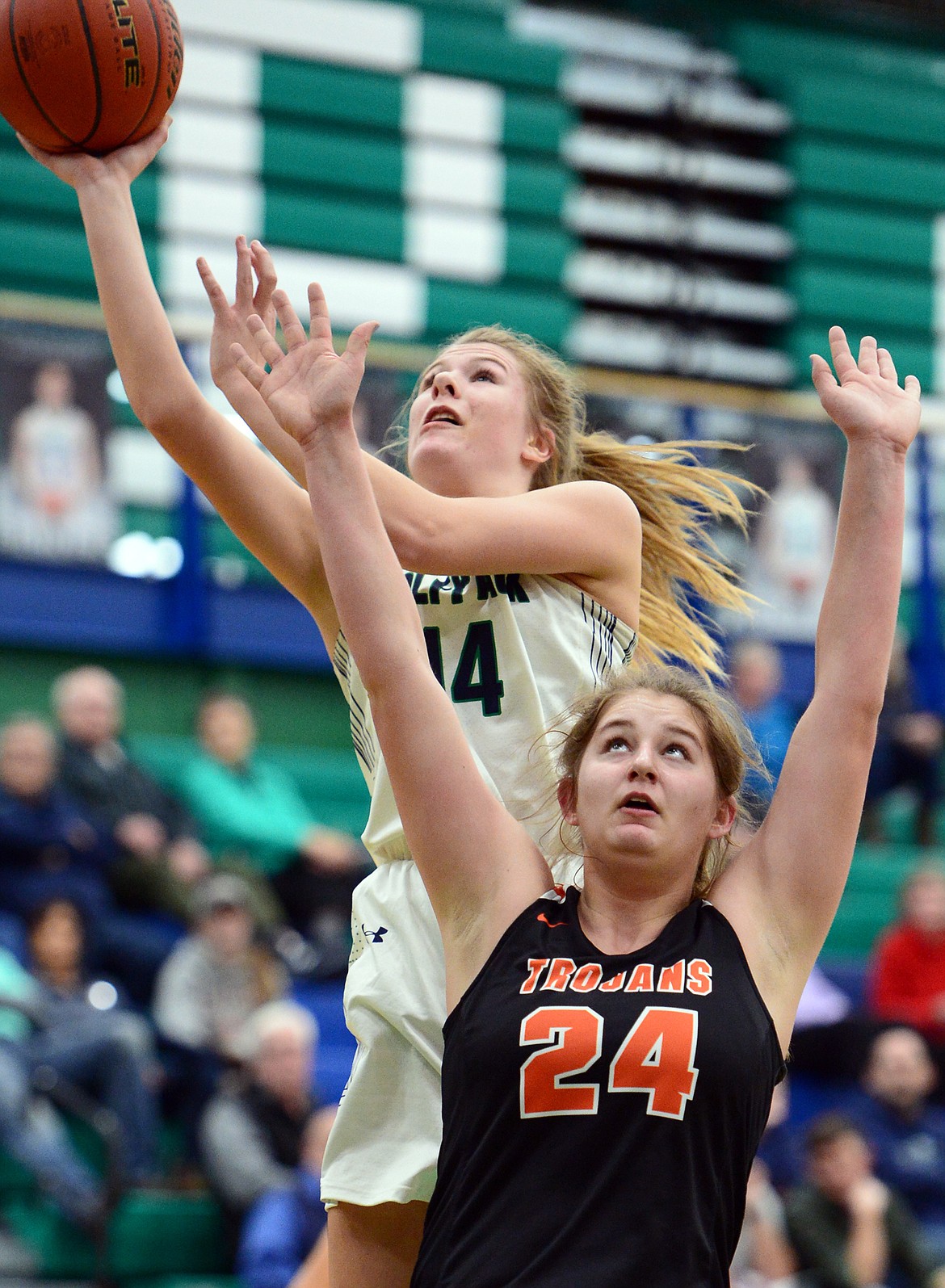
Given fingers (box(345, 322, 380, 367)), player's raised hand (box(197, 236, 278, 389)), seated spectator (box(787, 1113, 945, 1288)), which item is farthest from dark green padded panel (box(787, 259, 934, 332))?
fingers (box(345, 322, 380, 367))

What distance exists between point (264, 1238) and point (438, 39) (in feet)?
26.7

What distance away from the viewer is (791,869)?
2451 mm

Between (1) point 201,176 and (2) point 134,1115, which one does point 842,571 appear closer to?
(2) point 134,1115

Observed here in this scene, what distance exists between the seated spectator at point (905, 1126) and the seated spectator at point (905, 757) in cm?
245

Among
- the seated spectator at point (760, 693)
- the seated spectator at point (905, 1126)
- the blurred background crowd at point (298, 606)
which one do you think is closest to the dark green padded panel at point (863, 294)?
the blurred background crowd at point (298, 606)

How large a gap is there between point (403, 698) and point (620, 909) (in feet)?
1.28

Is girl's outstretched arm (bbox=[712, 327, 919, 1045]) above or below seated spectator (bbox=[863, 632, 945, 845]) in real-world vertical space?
above

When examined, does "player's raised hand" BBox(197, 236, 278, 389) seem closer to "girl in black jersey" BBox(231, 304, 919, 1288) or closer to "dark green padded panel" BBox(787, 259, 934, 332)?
"girl in black jersey" BBox(231, 304, 919, 1288)

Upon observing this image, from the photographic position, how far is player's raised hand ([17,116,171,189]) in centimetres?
306

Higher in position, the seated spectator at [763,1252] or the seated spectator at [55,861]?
the seated spectator at [55,861]

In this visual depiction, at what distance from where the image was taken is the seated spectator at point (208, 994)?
666cm

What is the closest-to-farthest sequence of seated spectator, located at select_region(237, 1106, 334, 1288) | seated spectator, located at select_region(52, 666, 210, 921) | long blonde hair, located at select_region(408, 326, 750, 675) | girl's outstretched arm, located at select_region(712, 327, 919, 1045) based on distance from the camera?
girl's outstretched arm, located at select_region(712, 327, 919, 1045) < long blonde hair, located at select_region(408, 326, 750, 675) < seated spectator, located at select_region(237, 1106, 334, 1288) < seated spectator, located at select_region(52, 666, 210, 921)

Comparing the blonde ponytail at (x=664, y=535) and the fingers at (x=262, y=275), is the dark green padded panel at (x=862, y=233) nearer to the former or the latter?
the blonde ponytail at (x=664, y=535)

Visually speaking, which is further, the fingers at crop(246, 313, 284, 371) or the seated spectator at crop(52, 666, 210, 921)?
the seated spectator at crop(52, 666, 210, 921)
